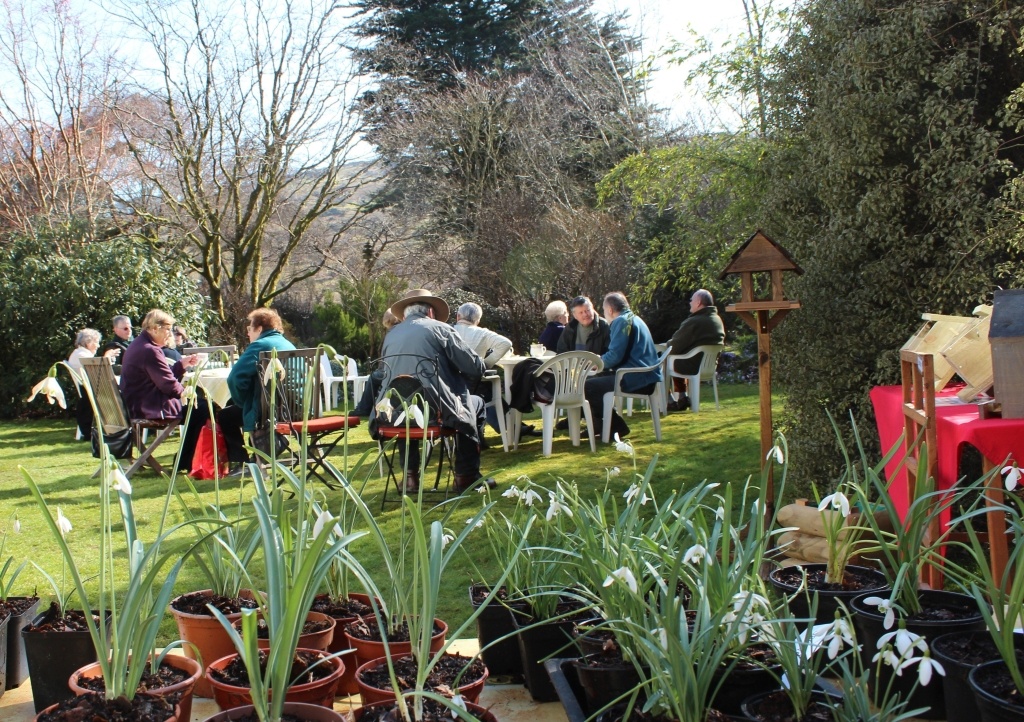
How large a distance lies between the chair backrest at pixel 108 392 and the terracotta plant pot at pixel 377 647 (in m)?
5.05

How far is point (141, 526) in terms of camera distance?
17.9 feet

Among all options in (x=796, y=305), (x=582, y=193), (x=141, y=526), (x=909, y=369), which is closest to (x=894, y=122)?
(x=796, y=305)

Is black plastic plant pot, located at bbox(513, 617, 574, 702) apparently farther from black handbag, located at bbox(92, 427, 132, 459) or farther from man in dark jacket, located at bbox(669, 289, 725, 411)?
man in dark jacket, located at bbox(669, 289, 725, 411)

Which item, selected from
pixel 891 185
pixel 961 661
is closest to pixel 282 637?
pixel 961 661

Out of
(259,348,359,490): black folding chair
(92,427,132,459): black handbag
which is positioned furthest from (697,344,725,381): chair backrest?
(92,427,132,459): black handbag

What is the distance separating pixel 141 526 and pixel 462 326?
10.9 feet

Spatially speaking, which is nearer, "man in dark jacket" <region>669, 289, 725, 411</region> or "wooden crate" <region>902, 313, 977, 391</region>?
"wooden crate" <region>902, 313, 977, 391</region>

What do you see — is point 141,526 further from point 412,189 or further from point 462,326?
point 412,189

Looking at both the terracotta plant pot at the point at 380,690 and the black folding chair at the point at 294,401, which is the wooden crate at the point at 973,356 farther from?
the black folding chair at the point at 294,401

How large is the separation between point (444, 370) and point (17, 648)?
395 cm

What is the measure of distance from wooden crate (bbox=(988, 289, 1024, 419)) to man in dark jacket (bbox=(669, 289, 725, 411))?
6.23m

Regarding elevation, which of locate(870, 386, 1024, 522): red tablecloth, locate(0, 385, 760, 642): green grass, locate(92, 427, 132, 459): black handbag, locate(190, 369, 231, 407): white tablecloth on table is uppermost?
locate(190, 369, 231, 407): white tablecloth on table

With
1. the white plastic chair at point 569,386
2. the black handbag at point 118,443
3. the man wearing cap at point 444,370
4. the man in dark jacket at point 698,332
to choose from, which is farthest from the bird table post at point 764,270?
the black handbag at point 118,443

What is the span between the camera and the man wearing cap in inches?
235
